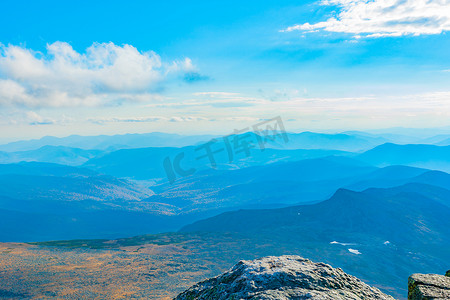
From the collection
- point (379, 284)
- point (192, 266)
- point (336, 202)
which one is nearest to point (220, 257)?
point (192, 266)

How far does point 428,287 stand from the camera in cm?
890

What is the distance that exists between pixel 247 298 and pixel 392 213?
19015 centimetres

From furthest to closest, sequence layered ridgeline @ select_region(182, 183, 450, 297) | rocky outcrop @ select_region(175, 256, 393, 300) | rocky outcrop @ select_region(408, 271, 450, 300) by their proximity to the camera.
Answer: layered ridgeline @ select_region(182, 183, 450, 297) → rocky outcrop @ select_region(175, 256, 393, 300) → rocky outcrop @ select_region(408, 271, 450, 300)

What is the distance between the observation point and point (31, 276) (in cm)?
6291

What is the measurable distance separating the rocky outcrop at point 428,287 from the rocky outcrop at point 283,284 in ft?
3.84

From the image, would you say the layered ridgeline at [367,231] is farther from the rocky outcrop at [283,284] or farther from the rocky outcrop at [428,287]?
the rocky outcrop at [283,284]

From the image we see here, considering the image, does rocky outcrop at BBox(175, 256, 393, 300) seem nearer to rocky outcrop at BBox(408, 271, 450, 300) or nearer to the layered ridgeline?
rocky outcrop at BBox(408, 271, 450, 300)

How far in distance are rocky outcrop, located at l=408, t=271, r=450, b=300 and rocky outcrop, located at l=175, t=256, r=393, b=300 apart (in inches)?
46.1

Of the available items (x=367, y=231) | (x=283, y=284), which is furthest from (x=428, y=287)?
(x=367, y=231)

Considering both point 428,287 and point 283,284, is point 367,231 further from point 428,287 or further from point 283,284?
point 283,284

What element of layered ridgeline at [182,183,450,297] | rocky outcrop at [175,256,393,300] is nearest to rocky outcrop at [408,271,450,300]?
rocky outcrop at [175,256,393,300]

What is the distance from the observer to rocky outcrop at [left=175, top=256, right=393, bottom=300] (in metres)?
8.67

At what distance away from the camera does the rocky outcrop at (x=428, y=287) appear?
27.6 feet

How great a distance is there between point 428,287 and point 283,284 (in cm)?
477
